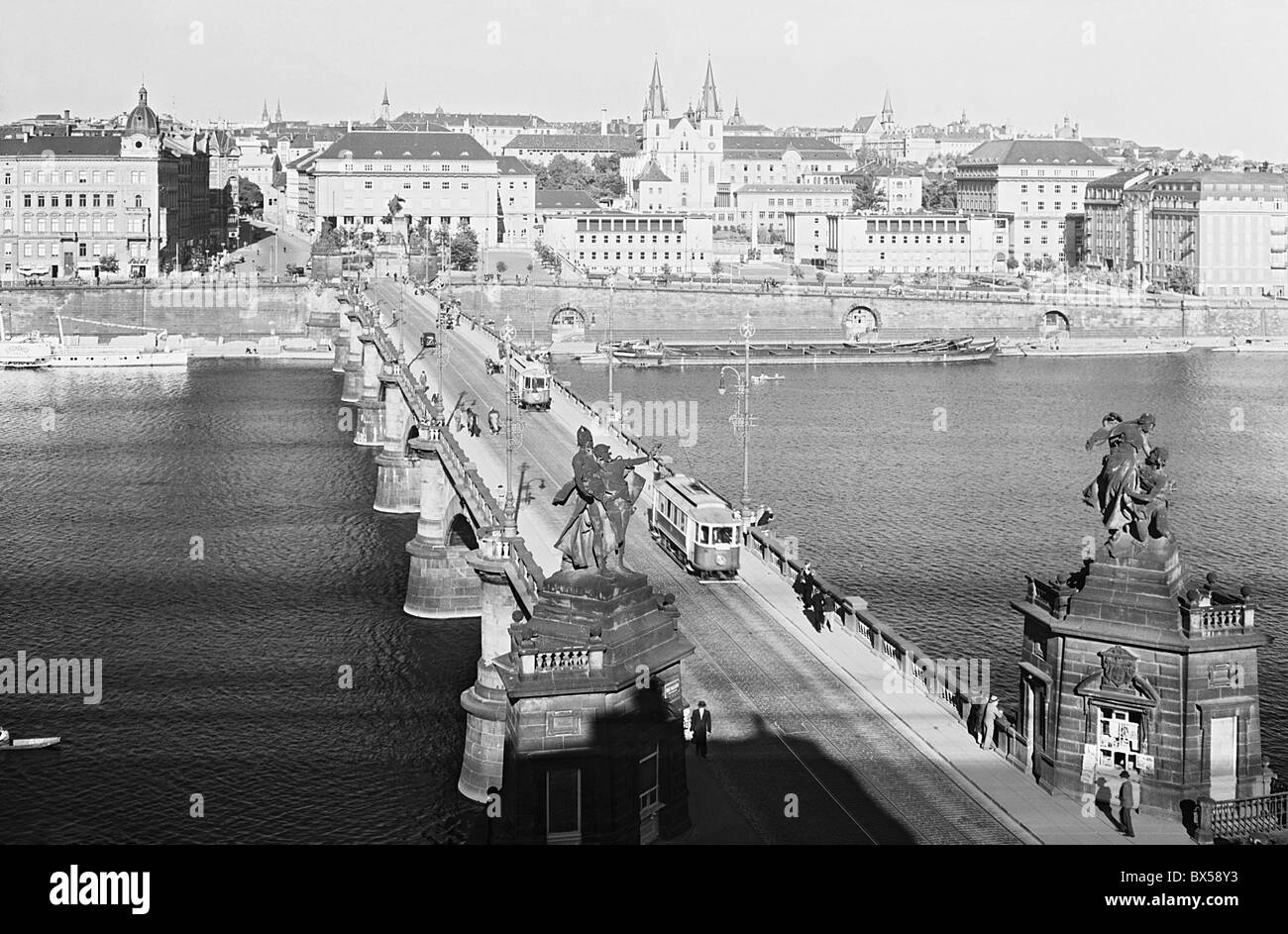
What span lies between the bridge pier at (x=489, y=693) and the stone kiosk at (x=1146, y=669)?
9959 millimetres

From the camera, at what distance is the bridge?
77.2 feet

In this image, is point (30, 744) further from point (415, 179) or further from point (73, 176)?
point (415, 179)

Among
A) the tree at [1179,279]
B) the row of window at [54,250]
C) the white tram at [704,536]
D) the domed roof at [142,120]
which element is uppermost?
the domed roof at [142,120]

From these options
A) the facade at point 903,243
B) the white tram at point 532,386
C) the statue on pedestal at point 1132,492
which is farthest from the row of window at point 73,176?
the statue on pedestal at point 1132,492

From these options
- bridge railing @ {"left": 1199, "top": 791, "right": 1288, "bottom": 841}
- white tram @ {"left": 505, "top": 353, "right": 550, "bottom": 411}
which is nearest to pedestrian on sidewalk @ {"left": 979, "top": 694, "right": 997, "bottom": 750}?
bridge railing @ {"left": 1199, "top": 791, "right": 1288, "bottom": 841}

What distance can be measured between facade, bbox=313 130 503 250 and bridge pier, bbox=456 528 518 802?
138 metres

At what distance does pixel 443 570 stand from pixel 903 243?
12875 cm

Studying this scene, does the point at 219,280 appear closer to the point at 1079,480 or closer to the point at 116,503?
the point at 116,503

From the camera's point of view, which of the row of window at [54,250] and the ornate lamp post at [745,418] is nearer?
the ornate lamp post at [745,418]

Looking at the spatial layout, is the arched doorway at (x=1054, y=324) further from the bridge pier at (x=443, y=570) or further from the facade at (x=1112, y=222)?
the bridge pier at (x=443, y=570)

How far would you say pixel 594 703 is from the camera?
22938mm

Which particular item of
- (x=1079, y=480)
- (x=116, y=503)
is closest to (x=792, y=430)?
(x=1079, y=480)

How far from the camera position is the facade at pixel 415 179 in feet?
559
